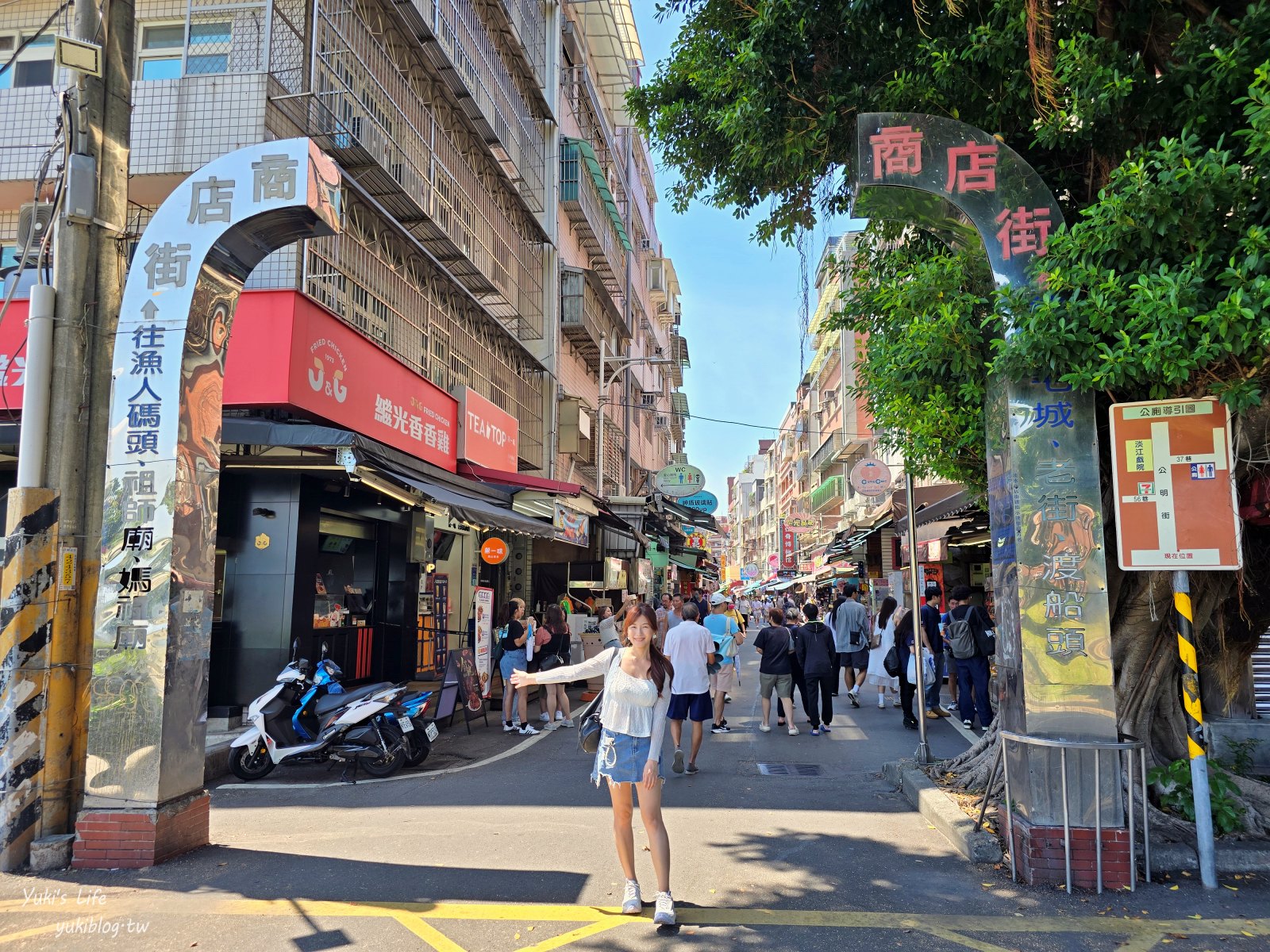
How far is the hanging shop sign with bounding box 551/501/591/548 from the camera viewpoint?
15.5 meters

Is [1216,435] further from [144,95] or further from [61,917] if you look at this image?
[144,95]

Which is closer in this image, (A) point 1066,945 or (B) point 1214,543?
(A) point 1066,945

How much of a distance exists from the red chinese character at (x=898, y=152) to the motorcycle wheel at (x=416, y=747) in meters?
6.57

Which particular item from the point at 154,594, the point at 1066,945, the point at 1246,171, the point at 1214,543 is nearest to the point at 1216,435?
the point at 1214,543

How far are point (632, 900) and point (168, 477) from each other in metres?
3.89

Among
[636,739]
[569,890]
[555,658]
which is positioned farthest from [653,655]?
[555,658]

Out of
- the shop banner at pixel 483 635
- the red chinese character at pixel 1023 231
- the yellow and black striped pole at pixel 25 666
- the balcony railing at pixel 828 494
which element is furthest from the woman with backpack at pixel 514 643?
the balcony railing at pixel 828 494

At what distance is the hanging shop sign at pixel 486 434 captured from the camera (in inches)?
648

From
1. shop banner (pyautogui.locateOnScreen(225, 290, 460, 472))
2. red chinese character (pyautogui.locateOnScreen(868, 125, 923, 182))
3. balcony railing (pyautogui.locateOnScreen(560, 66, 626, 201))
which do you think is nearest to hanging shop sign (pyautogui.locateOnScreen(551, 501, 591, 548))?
shop banner (pyautogui.locateOnScreen(225, 290, 460, 472))

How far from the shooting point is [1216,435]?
5.33m

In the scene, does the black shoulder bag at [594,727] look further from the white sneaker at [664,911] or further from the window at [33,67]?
the window at [33,67]

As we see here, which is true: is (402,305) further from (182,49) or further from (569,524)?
(569,524)

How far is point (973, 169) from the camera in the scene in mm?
5918

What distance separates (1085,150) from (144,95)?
10739mm
